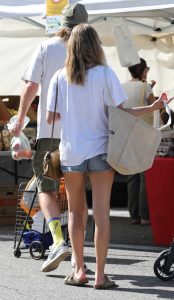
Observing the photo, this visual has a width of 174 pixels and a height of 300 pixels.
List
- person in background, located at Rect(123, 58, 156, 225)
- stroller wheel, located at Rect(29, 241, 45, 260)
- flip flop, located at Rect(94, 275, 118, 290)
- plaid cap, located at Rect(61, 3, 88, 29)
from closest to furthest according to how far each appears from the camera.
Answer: flip flop, located at Rect(94, 275, 118, 290) < plaid cap, located at Rect(61, 3, 88, 29) < stroller wheel, located at Rect(29, 241, 45, 260) < person in background, located at Rect(123, 58, 156, 225)

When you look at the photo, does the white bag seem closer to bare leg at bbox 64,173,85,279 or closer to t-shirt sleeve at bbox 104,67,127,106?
t-shirt sleeve at bbox 104,67,127,106

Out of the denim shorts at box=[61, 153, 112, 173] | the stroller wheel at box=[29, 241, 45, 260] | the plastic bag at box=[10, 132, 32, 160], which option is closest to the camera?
the denim shorts at box=[61, 153, 112, 173]

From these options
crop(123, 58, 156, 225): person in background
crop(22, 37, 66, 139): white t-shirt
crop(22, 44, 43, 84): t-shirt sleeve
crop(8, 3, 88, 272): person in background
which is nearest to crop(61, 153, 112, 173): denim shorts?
crop(8, 3, 88, 272): person in background

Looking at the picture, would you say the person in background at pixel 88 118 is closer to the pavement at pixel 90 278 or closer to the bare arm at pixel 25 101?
the pavement at pixel 90 278

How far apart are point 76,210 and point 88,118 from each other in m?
0.64

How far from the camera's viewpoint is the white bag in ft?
17.2

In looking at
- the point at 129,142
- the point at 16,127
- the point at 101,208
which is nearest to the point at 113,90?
the point at 129,142

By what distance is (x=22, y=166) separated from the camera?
8.75 m

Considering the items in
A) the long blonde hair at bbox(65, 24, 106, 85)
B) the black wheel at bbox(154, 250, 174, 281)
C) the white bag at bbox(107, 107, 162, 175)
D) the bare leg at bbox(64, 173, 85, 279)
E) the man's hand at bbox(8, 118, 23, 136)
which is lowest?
the black wheel at bbox(154, 250, 174, 281)

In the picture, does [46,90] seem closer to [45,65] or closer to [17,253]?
[45,65]

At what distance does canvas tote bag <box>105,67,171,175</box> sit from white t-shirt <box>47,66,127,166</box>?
0.19 feet

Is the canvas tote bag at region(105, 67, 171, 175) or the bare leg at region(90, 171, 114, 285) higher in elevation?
the canvas tote bag at region(105, 67, 171, 175)

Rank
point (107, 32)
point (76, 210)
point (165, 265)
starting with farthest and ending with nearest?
point (107, 32) < point (165, 265) < point (76, 210)

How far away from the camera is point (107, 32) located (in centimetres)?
938
